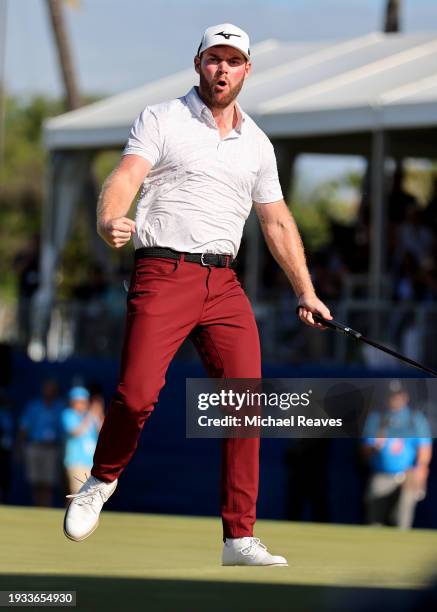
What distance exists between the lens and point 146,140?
6.09 m

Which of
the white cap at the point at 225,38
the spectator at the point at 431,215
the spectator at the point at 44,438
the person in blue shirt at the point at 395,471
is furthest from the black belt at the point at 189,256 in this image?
the spectator at the point at 44,438

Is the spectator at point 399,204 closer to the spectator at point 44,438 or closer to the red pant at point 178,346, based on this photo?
the spectator at point 44,438

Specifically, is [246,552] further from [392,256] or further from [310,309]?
[392,256]

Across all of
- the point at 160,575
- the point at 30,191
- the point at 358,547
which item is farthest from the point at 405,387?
the point at 30,191

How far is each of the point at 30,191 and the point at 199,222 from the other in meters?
66.3

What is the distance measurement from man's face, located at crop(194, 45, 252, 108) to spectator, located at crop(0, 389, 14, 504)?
12581 mm

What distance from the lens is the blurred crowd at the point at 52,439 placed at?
56.6 feet

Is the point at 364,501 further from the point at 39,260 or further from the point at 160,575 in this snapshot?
the point at 160,575

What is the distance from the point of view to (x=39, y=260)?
2203cm

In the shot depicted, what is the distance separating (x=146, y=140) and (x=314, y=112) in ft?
40.1

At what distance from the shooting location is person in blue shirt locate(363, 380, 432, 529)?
14516 mm

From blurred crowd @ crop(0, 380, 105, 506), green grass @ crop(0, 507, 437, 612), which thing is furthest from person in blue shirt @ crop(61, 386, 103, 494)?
green grass @ crop(0, 507, 437, 612)

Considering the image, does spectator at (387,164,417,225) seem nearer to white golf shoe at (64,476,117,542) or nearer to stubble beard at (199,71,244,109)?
stubble beard at (199,71,244,109)

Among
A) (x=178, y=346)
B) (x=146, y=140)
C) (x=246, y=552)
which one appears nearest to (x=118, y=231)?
(x=146, y=140)
